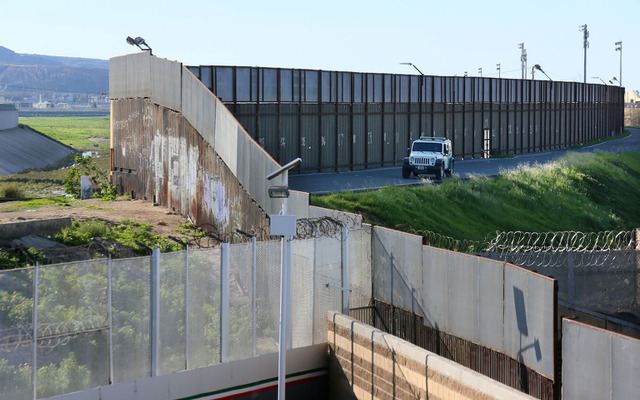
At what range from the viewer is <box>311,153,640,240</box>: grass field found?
95.2 ft

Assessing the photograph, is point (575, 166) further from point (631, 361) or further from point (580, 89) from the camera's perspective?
point (631, 361)

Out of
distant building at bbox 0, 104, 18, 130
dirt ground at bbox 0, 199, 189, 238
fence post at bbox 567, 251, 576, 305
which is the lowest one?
fence post at bbox 567, 251, 576, 305

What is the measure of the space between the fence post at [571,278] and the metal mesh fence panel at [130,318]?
10.3 m

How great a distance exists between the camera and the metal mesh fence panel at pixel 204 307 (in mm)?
14883

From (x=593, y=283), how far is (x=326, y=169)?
23.5 m

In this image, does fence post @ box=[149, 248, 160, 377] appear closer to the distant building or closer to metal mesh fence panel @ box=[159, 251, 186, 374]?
metal mesh fence panel @ box=[159, 251, 186, 374]

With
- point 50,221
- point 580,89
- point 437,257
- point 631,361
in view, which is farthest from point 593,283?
point 580,89

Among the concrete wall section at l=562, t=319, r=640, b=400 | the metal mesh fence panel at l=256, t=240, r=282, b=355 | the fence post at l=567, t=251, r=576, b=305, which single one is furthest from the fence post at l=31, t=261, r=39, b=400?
the fence post at l=567, t=251, r=576, b=305

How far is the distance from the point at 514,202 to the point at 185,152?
53.8ft

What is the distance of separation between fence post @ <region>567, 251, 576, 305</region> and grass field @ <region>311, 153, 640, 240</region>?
22.8ft

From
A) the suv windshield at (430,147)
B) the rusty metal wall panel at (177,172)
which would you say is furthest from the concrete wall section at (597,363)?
the suv windshield at (430,147)

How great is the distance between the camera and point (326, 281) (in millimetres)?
17219

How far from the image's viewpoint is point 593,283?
63.3 ft

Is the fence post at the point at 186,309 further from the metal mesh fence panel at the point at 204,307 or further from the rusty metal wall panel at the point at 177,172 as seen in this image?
the rusty metal wall panel at the point at 177,172
